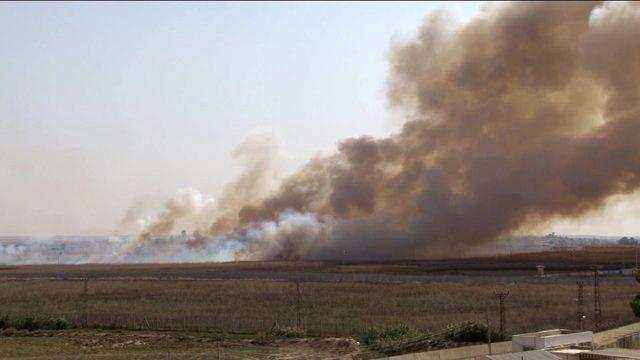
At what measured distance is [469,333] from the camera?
4619 centimetres

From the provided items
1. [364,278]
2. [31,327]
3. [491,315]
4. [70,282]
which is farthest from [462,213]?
[31,327]

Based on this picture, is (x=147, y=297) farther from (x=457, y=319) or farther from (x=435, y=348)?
(x=435, y=348)

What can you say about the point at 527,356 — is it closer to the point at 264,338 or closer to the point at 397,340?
the point at 397,340

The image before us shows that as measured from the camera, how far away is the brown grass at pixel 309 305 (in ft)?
181

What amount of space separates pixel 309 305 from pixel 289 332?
50.8ft

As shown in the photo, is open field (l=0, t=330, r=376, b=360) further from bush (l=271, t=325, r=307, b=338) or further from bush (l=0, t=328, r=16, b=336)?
bush (l=271, t=325, r=307, b=338)

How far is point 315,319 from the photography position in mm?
57438

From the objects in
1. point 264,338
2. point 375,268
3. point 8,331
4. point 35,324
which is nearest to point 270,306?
point 264,338

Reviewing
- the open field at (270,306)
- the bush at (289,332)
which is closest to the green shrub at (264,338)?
the open field at (270,306)

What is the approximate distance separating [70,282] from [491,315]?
168 ft

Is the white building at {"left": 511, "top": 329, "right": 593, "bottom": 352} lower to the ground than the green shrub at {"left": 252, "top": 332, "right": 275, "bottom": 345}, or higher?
higher

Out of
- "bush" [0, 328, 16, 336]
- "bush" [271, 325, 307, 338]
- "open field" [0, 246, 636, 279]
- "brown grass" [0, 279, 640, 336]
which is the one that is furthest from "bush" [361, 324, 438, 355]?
"open field" [0, 246, 636, 279]

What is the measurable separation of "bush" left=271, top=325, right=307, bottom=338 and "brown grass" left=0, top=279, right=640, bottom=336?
1.18 metres

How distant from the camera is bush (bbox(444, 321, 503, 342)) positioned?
4579 cm
